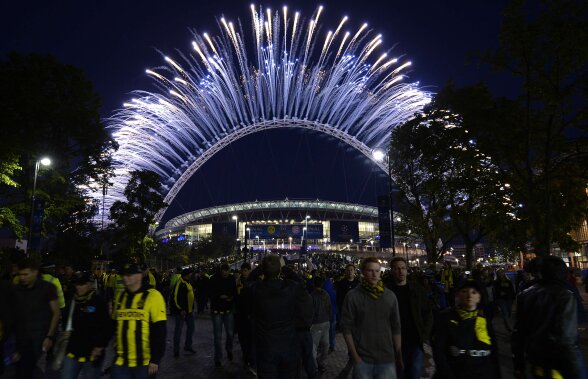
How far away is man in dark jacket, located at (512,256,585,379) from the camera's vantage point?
4129 mm

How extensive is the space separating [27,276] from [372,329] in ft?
15.1

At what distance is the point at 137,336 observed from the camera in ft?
15.2

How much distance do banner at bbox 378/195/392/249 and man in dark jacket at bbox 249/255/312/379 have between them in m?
18.5

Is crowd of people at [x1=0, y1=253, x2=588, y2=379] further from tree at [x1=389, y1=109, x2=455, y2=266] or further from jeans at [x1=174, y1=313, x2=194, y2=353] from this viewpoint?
tree at [x1=389, y1=109, x2=455, y2=266]

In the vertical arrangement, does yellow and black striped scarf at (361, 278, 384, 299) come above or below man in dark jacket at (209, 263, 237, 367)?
above

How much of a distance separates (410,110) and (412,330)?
36838 millimetres

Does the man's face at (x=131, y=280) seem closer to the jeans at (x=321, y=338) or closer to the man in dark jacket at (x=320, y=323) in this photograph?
the man in dark jacket at (x=320, y=323)

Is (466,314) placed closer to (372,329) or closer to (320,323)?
(372,329)

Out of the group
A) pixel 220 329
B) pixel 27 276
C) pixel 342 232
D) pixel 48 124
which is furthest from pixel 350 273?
pixel 342 232

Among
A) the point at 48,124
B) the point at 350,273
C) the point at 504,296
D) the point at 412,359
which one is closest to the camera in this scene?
the point at 412,359

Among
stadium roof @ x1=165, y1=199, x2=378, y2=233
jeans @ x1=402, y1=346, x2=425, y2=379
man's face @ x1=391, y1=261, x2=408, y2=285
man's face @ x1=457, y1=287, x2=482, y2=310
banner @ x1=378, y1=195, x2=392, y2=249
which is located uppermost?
stadium roof @ x1=165, y1=199, x2=378, y2=233

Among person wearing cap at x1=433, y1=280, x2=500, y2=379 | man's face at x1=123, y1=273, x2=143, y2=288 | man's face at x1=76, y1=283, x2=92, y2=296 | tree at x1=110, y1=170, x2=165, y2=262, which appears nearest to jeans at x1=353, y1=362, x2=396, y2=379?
person wearing cap at x1=433, y1=280, x2=500, y2=379

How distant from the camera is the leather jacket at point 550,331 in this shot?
13.5ft

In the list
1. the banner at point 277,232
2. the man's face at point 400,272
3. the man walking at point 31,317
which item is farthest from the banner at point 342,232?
the man walking at point 31,317
